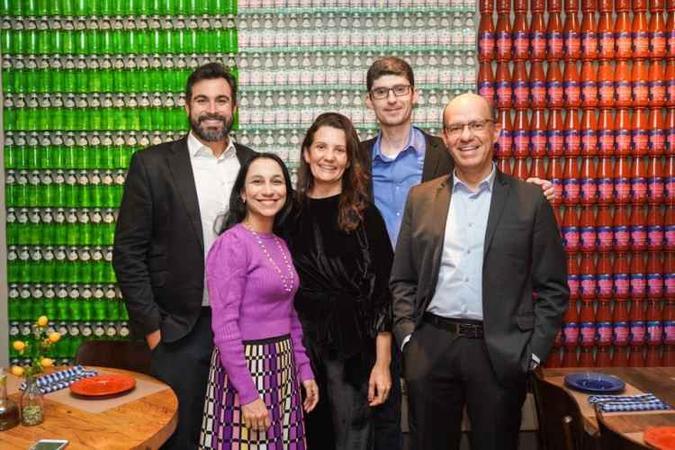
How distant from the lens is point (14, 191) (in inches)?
181

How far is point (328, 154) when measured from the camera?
2.54 meters

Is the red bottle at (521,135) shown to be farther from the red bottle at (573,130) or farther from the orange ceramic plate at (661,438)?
the orange ceramic plate at (661,438)

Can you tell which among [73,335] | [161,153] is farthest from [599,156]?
[73,335]

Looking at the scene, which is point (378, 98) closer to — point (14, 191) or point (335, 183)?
point (335, 183)

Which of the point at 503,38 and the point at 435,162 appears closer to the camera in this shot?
the point at 435,162

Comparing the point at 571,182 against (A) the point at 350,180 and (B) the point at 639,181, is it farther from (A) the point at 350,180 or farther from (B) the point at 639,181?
(A) the point at 350,180

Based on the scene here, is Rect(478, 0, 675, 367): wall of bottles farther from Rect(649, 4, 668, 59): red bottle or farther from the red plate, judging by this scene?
the red plate

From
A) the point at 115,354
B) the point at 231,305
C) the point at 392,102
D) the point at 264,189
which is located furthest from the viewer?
the point at 115,354

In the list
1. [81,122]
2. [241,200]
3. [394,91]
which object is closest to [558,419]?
[241,200]

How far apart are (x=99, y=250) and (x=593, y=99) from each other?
3470mm

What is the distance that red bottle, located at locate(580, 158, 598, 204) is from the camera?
455cm

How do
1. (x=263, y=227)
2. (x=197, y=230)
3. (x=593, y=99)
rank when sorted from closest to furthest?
(x=263, y=227) → (x=197, y=230) → (x=593, y=99)

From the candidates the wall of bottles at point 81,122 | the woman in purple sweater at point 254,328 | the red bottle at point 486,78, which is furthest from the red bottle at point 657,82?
the woman in purple sweater at point 254,328

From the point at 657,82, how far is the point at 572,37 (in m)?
0.64
